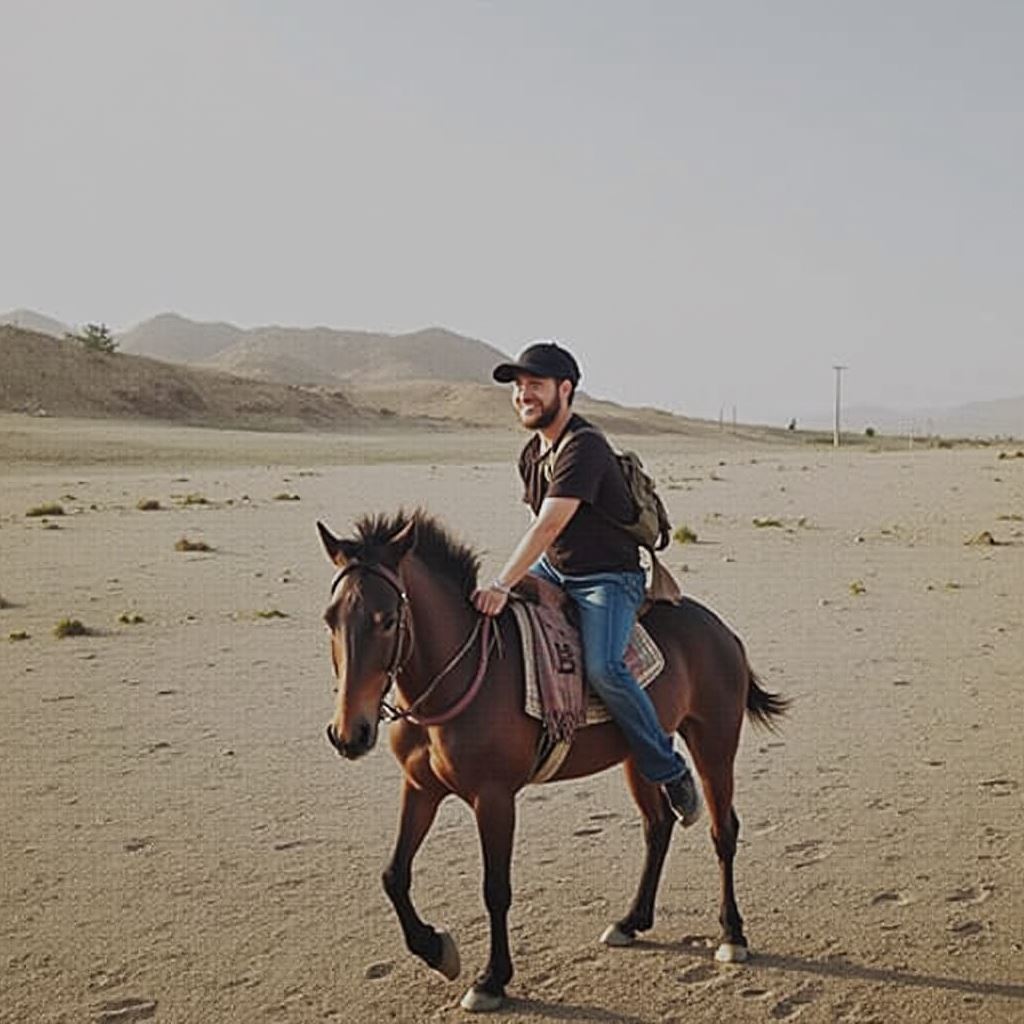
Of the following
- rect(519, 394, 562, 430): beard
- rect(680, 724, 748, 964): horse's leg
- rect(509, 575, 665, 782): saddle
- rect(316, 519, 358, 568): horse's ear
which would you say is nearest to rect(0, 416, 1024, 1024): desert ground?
rect(680, 724, 748, 964): horse's leg

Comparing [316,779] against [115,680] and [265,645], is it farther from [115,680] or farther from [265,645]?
[265,645]

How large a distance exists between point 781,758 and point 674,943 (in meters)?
3.32

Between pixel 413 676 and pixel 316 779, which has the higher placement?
pixel 413 676

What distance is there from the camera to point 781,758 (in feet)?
31.0

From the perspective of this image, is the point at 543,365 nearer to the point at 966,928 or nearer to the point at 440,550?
the point at 440,550

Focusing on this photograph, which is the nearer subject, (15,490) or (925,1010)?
(925,1010)

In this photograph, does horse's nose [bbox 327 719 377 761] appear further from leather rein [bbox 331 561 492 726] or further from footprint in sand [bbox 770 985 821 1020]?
footprint in sand [bbox 770 985 821 1020]

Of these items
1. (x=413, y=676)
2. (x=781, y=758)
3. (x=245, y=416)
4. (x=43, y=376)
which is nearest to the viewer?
(x=413, y=676)

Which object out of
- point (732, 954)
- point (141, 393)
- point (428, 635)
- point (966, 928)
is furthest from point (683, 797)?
point (141, 393)

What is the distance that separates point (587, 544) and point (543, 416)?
25.2 inches

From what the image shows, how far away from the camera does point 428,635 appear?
18.1ft

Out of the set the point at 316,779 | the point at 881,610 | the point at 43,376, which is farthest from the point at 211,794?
the point at 43,376

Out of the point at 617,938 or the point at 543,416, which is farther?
the point at 617,938

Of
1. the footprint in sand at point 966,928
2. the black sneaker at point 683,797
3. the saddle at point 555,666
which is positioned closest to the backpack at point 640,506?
the saddle at point 555,666
